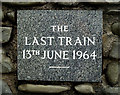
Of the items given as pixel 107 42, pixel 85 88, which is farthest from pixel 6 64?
pixel 107 42

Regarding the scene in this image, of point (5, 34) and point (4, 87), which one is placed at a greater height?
point (5, 34)

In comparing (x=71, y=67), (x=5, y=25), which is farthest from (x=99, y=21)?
(x=5, y=25)

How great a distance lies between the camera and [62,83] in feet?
4.20

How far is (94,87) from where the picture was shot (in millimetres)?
1270

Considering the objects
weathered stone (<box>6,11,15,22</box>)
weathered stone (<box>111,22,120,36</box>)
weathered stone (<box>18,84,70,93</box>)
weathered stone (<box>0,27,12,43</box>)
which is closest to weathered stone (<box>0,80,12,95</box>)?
weathered stone (<box>18,84,70,93</box>)

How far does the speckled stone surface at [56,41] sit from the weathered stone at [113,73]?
0.05 metres

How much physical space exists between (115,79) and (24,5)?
24.1 inches

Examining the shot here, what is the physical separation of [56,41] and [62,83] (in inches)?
8.8

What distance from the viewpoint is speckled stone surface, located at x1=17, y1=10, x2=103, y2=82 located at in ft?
4.12

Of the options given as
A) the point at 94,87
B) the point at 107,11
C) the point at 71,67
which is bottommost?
the point at 94,87

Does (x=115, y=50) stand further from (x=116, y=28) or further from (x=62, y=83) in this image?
(x=62, y=83)

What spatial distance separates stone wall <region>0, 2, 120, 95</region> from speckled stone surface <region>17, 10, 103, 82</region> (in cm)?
3

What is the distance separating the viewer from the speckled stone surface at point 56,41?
125 cm

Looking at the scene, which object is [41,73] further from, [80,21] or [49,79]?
[80,21]
